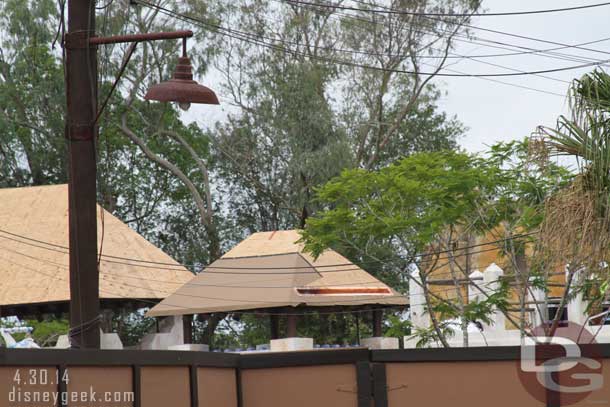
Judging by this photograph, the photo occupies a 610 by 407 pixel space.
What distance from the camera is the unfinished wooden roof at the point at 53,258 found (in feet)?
106

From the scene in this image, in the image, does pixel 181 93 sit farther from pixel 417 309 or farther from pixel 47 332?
pixel 47 332

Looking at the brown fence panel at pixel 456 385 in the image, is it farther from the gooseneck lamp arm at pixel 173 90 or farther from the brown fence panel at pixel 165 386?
the gooseneck lamp arm at pixel 173 90

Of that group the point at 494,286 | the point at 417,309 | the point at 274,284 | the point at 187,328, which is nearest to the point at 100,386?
the point at 494,286

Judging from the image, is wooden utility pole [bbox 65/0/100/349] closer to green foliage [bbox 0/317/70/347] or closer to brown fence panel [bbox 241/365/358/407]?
brown fence panel [bbox 241/365/358/407]

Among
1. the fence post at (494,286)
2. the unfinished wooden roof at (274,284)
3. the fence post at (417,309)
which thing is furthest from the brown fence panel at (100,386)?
the unfinished wooden roof at (274,284)

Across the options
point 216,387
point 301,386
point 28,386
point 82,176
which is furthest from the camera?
point 82,176

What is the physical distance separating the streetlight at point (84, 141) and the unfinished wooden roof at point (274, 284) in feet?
61.3

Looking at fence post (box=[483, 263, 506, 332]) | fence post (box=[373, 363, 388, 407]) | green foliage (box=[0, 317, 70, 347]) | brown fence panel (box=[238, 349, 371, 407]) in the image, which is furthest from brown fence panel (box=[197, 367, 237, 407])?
green foliage (box=[0, 317, 70, 347])

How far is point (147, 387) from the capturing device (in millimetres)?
8773

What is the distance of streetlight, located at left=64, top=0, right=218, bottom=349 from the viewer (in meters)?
11.2

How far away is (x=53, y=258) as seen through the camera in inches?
1319

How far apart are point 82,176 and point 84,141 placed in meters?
0.39

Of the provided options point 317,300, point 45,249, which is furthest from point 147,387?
point 45,249

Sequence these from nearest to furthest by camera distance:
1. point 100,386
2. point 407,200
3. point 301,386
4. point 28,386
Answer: point 28,386
point 100,386
point 301,386
point 407,200
